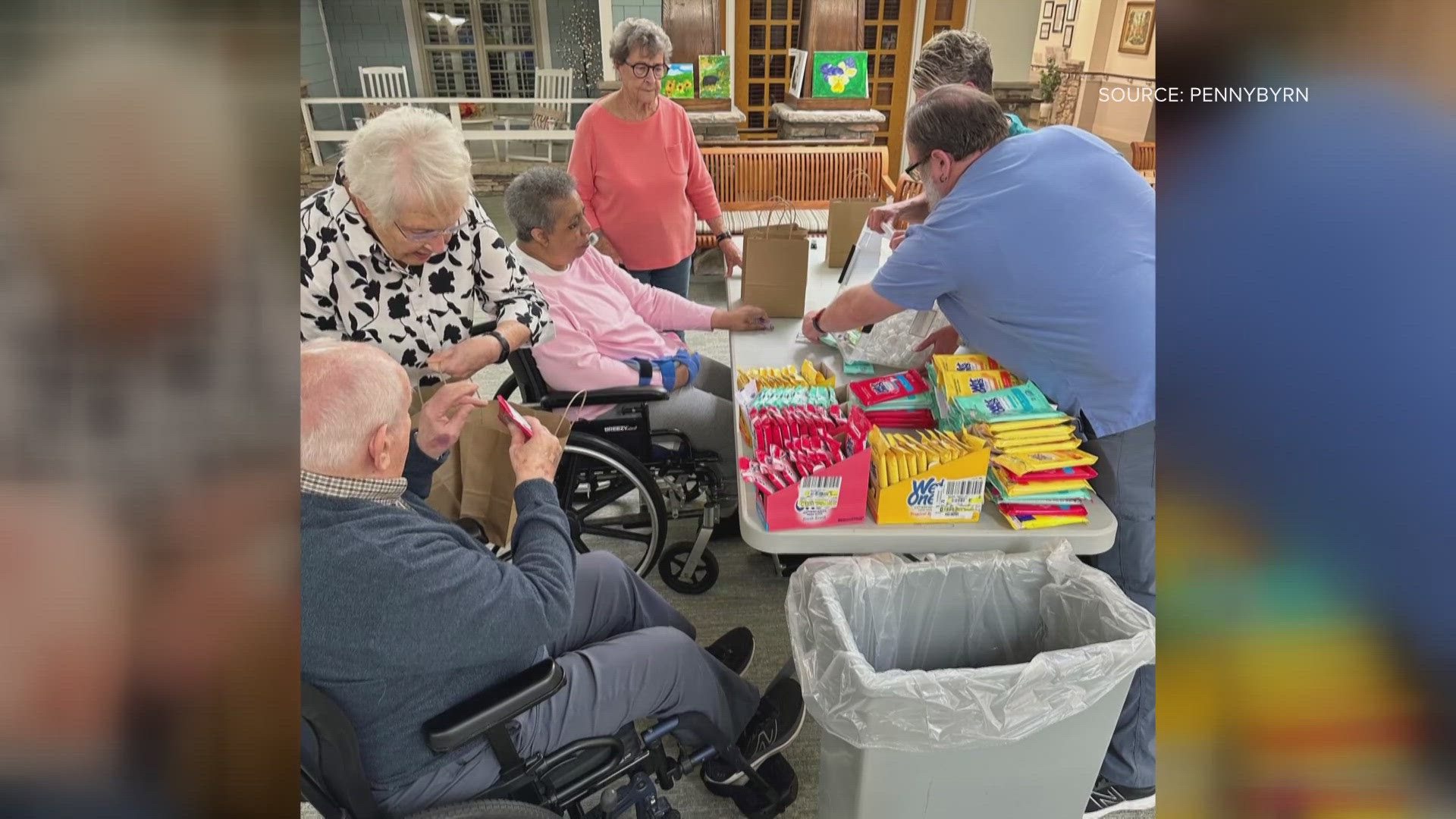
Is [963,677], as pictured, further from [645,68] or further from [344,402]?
[645,68]

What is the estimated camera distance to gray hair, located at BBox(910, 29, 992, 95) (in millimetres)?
2299

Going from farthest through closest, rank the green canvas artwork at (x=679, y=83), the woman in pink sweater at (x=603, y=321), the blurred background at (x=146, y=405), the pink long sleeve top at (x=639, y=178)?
1. the green canvas artwork at (x=679, y=83)
2. the pink long sleeve top at (x=639, y=178)
3. the woman in pink sweater at (x=603, y=321)
4. the blurred background at (x=146, y=405)

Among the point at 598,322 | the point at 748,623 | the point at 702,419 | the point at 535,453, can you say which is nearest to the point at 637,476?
the point at 702,419

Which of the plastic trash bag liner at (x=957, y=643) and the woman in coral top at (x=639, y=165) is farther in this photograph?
the woman in coral top at (x=639, y=165)

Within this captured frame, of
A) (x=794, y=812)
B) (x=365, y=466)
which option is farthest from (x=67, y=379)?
(x=794, y=812)

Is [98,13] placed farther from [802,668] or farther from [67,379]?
[802,668]

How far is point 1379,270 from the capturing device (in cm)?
33

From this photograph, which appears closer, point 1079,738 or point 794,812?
point 1079,738

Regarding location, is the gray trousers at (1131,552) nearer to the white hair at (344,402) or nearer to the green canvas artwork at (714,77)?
the white hair at (344,402)

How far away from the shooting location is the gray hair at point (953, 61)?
2.30m

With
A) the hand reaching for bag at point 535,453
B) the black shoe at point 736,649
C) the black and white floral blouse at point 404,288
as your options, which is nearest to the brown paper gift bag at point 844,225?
the black and white floral blouse at point 404,288

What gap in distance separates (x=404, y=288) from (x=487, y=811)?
108 cm

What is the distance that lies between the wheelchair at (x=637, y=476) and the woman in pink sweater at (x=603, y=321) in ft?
0.15

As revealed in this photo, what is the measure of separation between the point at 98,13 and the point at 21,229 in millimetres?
51
